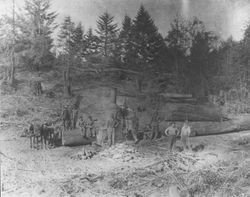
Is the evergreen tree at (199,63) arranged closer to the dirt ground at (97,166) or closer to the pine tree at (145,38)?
the pine tree at (145,38)

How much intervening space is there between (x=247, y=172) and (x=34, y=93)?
357 centimetres

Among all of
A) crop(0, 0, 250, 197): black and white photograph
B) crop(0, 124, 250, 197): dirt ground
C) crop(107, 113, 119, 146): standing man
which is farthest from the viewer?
crop(107, 113, 119, 146): standing man

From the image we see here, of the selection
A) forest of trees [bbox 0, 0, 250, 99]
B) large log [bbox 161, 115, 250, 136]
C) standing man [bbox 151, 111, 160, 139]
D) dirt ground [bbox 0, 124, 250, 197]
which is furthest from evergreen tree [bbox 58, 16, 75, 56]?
large log [bbox 161, 115, 250, 136]

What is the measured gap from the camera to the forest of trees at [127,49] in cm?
452

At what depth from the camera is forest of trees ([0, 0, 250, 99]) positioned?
4.52 meters

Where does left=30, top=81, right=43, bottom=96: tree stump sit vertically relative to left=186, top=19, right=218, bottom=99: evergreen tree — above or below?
below

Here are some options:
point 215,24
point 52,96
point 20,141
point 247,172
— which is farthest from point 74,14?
point 247,172

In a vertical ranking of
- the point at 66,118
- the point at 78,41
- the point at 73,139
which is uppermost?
the point at 78,41

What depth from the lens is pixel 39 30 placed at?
14.9ft

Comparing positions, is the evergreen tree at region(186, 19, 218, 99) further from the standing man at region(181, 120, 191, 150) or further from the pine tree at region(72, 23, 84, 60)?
the pine tree at region(72, 23, 84, 60)

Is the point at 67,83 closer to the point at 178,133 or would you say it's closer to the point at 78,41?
the point at 78,41

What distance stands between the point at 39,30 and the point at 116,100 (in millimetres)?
1571

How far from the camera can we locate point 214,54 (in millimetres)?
5305

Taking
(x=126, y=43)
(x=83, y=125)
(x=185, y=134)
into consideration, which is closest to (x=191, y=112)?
(x=185, y=134)
